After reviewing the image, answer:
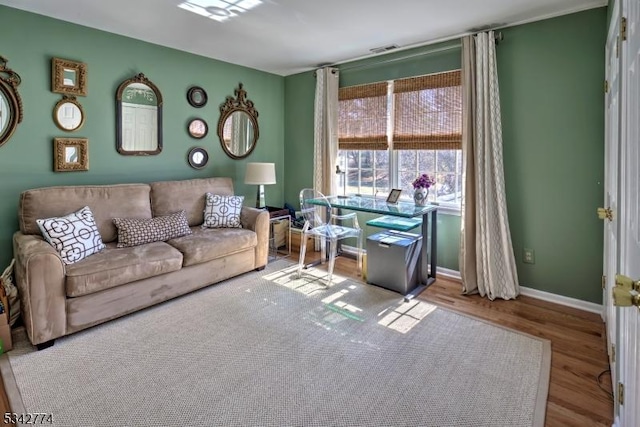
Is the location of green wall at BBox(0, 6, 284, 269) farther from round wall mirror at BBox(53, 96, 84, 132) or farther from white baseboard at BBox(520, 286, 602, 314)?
white baseboard at BBox(520, 286, 602, 314)

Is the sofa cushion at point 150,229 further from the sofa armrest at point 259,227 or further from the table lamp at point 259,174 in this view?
the table lamp at point 259,174

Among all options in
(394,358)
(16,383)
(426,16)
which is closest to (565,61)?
(426,16)

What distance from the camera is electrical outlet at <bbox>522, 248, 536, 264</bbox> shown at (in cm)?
320

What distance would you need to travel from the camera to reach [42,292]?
2320mm

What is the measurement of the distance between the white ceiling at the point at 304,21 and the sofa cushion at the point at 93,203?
4.72 ft

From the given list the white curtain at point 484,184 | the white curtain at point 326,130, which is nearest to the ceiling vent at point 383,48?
the white curtain at point 326,130

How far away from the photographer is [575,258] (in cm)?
298

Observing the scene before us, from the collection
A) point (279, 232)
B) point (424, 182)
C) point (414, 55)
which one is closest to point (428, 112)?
point (414, 55)

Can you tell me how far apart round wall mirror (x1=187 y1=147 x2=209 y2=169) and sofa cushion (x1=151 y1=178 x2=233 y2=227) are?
30 cm

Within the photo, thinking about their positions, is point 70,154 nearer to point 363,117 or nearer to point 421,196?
point 363,117

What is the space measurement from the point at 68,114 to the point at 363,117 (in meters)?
2.96

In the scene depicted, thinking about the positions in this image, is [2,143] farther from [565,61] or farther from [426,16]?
[565,61]

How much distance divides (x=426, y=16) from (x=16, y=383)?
12.3 ft

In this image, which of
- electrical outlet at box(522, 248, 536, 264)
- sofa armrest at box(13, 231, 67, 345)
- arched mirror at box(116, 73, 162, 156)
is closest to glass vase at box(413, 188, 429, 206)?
electrical outlet at box(522, 248, 536, 264)
